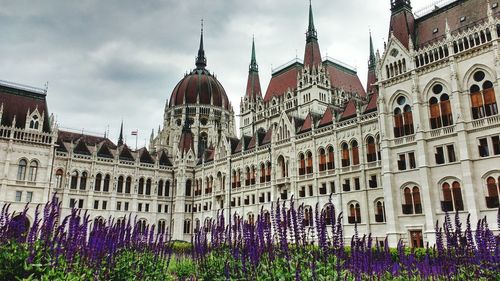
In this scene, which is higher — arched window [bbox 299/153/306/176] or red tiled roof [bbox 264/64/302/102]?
red tiled roof [bbox 264/64/302/102]

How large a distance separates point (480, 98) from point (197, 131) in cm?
6052

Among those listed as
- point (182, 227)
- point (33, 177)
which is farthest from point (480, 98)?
point (33, 177)

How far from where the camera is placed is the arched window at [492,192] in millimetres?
28500

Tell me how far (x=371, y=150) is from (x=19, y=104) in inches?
1939

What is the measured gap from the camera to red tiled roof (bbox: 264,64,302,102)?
242ft

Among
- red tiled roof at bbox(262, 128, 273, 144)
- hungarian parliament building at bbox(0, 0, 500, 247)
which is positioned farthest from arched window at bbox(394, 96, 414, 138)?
red tiled roof at bbox(262, 128, 273, 144)

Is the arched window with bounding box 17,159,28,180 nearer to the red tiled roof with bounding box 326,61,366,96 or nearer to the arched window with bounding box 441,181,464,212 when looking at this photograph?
the red tiled roof with bounding box 326,61,366,96

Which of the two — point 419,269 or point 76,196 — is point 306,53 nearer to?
point 76,196

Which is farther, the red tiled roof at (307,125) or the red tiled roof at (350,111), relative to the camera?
the red tiled roof at (307,125)

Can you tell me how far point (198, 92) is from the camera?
301ft

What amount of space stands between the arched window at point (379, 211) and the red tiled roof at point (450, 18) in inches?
642

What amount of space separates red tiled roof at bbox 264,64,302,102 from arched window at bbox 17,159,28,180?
44.2 meters

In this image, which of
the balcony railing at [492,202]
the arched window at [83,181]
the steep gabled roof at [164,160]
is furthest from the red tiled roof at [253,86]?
the balcony railing at [492,202]

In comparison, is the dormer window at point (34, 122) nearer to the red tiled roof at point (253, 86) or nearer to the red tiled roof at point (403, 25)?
the red tiled roof at point (253, 86)
